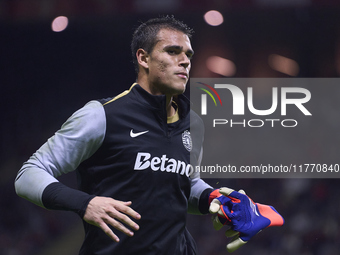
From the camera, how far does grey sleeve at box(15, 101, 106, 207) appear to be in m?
1.55

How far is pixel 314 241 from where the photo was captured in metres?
5.30

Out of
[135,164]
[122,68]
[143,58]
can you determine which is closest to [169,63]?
[143,58]

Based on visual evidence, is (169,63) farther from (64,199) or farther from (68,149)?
(64,199)

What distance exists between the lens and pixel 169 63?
1.85m

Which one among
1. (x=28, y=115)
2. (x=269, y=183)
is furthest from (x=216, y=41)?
(x=28, y=115)

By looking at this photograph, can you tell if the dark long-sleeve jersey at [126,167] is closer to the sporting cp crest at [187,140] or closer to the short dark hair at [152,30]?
the sporting cp crest at [187,140]

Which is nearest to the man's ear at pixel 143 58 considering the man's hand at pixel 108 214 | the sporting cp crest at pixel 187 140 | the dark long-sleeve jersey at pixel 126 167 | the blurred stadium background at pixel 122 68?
the dark long-sleeve jersey at pixel 126 167

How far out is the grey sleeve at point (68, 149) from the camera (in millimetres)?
1548

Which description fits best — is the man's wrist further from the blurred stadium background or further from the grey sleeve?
the blurred stadium background

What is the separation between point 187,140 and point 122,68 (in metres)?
3.66

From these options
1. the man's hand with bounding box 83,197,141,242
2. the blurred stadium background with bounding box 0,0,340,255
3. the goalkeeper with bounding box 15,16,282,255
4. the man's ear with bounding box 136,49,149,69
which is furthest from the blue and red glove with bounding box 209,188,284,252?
the blurred stadium background with bounding box 0,0,340,255

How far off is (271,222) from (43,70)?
417cm

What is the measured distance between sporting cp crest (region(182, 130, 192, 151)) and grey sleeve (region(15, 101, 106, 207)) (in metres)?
0.40

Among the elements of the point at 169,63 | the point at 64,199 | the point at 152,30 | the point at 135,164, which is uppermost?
the point at 152,30
